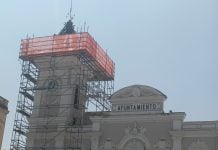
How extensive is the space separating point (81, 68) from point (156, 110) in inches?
331

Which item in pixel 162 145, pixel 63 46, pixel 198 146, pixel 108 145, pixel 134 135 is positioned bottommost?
pixel 198 146

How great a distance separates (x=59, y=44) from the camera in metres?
42.4

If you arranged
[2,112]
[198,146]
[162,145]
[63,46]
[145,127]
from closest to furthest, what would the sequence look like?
[198,146] → [162,145] → [145,127] → [2,112] → [63,46]

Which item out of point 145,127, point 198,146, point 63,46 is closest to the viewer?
point 198,146

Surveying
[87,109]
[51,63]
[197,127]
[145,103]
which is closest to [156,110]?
[145,103]

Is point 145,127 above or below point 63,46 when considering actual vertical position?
below

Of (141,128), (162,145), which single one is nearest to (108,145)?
(141,128)

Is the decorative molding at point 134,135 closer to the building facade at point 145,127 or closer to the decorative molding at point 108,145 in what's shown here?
the building facade at point 145,127

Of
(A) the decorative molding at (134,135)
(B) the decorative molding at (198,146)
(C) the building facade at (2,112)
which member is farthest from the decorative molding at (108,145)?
(C) the building facade at (2,112)

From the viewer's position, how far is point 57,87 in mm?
41688

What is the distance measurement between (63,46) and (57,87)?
11.4 feet

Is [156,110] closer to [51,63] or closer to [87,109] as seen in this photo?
[87,109]

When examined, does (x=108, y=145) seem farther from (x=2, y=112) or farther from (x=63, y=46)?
(x=2, y=112)

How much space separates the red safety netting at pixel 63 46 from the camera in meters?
41.7
